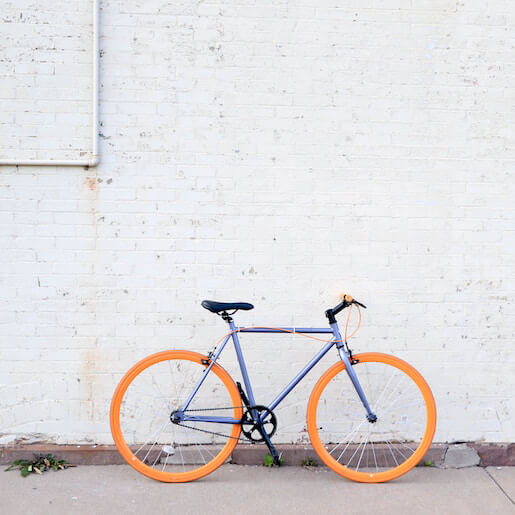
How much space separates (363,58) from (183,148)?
131 cm

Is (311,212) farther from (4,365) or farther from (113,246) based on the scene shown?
(4,365)

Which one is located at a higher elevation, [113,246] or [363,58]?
[363,58]

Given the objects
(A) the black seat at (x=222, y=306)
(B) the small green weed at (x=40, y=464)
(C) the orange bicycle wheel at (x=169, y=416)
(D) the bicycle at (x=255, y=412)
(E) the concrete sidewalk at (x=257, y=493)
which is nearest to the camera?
(E) the concrete sidewalk at (x=257, y=493)

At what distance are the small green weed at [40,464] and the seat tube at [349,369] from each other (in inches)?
76.2

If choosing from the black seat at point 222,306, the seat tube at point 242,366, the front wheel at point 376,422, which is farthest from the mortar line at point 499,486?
the black seat at point 222,306

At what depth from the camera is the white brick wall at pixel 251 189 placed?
405cm

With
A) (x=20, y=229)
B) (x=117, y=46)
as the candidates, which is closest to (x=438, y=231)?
(x=117, y=46)

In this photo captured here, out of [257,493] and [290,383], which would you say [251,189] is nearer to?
[290,383]

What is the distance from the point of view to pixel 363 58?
4117 millimetres

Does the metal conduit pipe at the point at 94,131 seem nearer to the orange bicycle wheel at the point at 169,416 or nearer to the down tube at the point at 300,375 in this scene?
the orange bicycle wheel at the point at 169,416

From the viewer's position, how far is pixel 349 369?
12.8 feet

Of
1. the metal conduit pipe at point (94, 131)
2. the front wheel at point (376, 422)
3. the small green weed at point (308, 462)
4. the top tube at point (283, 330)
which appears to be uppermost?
the metal conduit pipe at point (94, 131)

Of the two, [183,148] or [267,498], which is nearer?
[267,498]

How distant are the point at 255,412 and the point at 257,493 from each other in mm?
476
